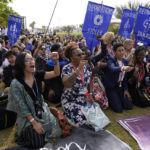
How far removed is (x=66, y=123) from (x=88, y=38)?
2697mm

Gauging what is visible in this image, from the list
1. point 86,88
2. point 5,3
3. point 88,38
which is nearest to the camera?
point 86,88

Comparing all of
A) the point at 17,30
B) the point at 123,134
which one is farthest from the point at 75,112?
the point at 17,30

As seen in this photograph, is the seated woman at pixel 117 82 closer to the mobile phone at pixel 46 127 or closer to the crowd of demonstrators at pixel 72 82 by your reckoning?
the crowd of demonstrators at pixel 72 82

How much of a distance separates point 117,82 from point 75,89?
1482 mm

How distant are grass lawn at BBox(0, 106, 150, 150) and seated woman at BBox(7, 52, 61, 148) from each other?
42 cm

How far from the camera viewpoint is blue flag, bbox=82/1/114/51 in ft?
15.6

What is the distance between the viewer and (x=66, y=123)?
9.89ft

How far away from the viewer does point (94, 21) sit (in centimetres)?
482

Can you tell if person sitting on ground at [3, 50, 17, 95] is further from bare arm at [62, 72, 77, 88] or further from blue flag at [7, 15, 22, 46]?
blue flag at [7, 15, 22, 46]

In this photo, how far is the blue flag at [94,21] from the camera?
4746 mm

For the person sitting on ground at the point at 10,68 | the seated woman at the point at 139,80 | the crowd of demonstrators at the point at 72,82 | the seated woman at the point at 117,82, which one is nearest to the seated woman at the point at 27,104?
the crowd of demonstrators at the point at 72,82

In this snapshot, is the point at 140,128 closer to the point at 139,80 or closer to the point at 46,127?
the point at 139,80

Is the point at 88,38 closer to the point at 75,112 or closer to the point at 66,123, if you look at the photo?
the point at 75,112

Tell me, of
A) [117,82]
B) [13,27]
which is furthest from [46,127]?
[13,27]
